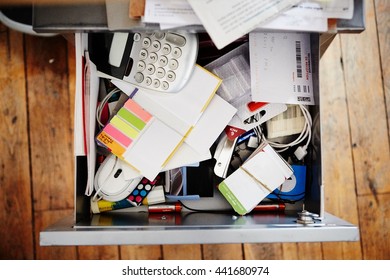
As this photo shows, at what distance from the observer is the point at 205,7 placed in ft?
2.27

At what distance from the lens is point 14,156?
127cm

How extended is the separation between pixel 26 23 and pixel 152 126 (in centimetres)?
53

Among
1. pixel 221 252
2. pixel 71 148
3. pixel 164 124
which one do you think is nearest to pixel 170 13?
pixel 164 124

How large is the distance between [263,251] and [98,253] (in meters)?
0.51

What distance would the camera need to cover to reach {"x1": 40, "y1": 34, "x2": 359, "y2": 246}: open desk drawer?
2.48ft

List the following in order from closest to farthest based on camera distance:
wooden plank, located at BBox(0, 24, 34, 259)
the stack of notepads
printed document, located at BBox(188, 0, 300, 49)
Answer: printed document, located at BBox(188, 0, 300, 49) → the stack of notepads → wooden plank, located at BBox(0, 24, 34, 259)

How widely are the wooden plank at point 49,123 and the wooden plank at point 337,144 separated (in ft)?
2.62

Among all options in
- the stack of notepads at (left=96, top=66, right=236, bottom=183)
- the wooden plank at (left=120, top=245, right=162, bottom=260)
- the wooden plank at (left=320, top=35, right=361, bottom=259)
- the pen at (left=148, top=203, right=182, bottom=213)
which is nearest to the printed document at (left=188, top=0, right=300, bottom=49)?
the stack of notepads at (left=96, top=66, right=236, bottom=183)

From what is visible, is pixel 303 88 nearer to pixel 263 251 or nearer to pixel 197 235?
pixel 197 235

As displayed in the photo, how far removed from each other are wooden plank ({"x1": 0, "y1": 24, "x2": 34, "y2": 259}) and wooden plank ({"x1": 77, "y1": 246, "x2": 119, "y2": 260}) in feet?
0.51

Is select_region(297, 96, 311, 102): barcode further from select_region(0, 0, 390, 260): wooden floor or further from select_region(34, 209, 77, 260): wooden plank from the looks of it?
select_region(34, 209, 77, 260): wooden plank

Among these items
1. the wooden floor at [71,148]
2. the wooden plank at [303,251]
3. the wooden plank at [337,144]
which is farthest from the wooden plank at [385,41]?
the wooden plank at [303,251]
